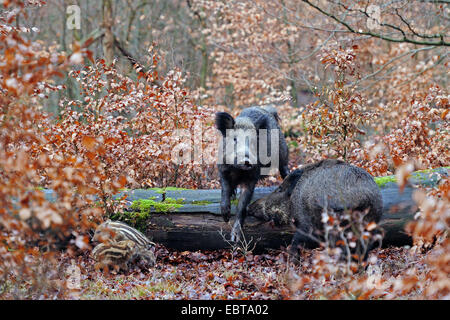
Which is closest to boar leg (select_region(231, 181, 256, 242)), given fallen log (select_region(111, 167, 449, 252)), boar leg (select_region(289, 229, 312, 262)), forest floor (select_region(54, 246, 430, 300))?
fallen log (select_region(111, 167, 449, 252))

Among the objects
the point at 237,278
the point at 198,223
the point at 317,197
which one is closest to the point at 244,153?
the point at 198,223

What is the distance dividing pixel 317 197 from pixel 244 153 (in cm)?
137

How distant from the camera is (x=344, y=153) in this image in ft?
27.9

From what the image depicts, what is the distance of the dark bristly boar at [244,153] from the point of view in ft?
22.9

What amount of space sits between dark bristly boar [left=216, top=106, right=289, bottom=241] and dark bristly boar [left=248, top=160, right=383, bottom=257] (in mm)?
344

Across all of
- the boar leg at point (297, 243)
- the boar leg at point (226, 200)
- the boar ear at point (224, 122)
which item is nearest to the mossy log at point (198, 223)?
the boar leg at point (226, 200)

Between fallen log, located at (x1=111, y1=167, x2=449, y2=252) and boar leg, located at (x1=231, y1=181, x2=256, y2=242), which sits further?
fallen log, located at (x1=111, y1=167, x2=449, y2=252)

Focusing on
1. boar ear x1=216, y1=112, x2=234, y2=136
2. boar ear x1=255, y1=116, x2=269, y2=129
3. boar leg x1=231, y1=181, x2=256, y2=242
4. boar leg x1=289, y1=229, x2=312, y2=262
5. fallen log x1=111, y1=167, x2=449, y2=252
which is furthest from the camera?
Answer: boar ear x1=255, y1=116, x2=269, y2=129

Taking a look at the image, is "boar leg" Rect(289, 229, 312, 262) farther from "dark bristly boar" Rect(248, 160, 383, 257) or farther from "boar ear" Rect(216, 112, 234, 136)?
"boar ear" Rect(216, 112, 234, 136)

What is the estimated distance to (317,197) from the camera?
6.02 m

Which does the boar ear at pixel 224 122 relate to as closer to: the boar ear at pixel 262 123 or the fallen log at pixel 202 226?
the boar ear at pixel 262 123

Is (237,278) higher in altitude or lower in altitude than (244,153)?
lower

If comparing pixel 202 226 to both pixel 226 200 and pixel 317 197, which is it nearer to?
pixel 226 200

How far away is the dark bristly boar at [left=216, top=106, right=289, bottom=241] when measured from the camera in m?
6.98
